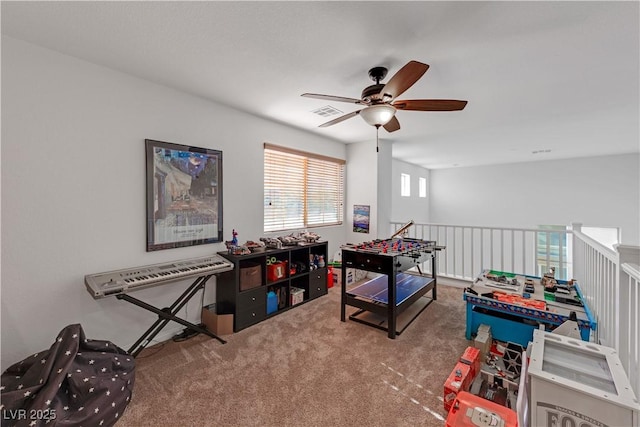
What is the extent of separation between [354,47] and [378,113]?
0.50 meters

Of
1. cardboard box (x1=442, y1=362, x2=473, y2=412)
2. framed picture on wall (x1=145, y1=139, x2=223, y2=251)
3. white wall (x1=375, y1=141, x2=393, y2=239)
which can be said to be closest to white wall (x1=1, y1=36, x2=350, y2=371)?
framed picture on wall (x1=145, y1=139, x2=223, y2=251)

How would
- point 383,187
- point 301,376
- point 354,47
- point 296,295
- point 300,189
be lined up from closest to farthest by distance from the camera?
1. point 354,47
2. point 301,376
3. point 296,295
4. point 300,189
5. point 383,187

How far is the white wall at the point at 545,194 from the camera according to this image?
18.5ft

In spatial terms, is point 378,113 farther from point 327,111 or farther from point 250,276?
point 250,276

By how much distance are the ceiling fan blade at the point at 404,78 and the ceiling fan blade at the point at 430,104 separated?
Result: 0.53 feet

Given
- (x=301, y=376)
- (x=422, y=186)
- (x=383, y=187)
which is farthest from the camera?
(x=422, y=186)

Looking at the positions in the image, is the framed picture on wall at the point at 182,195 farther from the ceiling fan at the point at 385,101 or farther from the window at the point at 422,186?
the window at the point at 422,186

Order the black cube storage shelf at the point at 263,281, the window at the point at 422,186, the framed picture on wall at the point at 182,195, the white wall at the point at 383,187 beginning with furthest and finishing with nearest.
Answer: the window at the point at 422,186
the white wall at the point at 383,187
the black cube storage shelf at the point at 263,281
the framed picture on wall at the point at 182,195

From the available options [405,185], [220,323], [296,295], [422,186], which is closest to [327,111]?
[296,295]

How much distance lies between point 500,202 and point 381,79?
6.62 m

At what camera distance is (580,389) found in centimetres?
111

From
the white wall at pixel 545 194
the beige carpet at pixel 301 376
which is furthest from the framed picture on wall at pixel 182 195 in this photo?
the white wall at pixel 545 194

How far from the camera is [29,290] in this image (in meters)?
1.91

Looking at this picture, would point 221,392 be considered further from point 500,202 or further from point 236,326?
point 500,202
